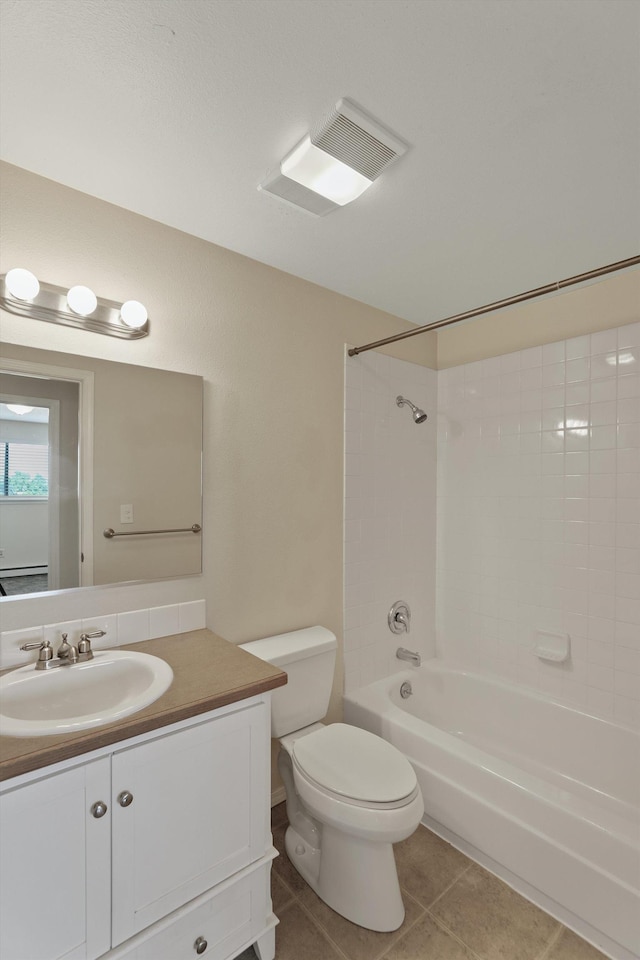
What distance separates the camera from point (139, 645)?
1.65 meters

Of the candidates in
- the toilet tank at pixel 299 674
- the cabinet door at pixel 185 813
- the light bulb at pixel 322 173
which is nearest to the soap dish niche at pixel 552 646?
the toilet tank at pixel 299 674

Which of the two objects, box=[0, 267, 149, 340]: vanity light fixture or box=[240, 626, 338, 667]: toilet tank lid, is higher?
box=[0, 267, 149, 340]: vanity light fixture

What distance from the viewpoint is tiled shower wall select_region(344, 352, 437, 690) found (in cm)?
244

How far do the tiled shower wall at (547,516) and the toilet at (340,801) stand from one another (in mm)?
1149

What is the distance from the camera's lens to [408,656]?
2.61 meters

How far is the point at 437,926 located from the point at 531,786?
555 mm

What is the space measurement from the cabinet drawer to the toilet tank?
535 millimetres

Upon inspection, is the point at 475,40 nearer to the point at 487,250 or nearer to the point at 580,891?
the point at 487,250

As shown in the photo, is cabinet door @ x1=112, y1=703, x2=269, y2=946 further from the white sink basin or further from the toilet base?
the toilet base

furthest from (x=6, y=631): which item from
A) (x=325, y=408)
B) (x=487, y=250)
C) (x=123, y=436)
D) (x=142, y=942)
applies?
(x=487, y=250)

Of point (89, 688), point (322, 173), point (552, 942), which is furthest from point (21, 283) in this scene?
point (552, 942)

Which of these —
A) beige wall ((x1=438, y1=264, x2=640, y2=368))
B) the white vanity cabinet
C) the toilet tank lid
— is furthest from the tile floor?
beige wall ((x1=438, y1=264, x2=640, y2=368))

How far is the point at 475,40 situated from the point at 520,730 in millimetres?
2722

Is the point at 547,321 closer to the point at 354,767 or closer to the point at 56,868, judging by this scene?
the point at 354,767
